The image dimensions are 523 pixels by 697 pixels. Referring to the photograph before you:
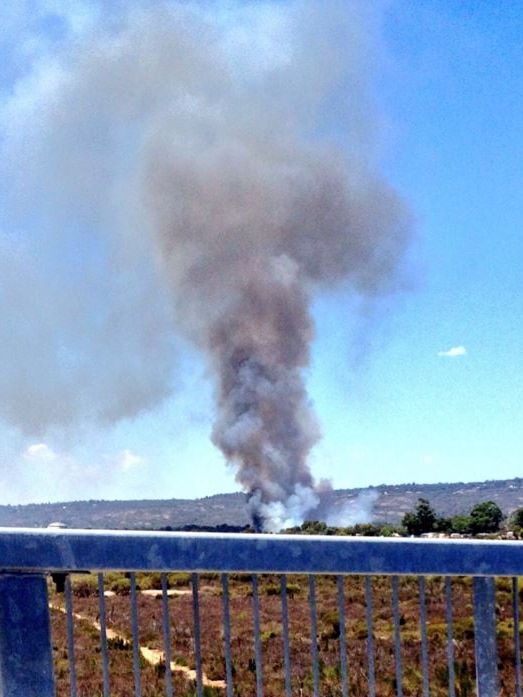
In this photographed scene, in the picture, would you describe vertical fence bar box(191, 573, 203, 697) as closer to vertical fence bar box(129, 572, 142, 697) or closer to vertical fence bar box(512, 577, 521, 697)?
vertical fence bar box(129, 572, 142, 697)

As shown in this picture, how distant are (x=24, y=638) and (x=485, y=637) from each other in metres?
1.45

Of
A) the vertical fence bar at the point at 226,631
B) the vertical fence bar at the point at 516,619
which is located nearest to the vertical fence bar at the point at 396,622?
the vertical fence bar at the point at 516,619

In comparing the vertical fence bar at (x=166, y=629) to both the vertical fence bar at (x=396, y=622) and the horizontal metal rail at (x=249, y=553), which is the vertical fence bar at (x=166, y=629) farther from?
the vertical fence bar at (x=396, y=622)

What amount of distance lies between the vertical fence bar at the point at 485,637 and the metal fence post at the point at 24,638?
135 centimetres

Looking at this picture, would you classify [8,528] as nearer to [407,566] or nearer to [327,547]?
[327,547]

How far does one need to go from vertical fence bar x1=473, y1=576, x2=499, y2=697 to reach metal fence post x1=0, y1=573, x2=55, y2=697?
4.44 ft

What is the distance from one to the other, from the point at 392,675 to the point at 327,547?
524 centimetres

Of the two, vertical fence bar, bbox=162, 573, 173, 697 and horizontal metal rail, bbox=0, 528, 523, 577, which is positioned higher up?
horizontal metal rail, bbox=0, 528, 523, 577

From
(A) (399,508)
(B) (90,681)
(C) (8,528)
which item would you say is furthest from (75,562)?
(A) (399,508)

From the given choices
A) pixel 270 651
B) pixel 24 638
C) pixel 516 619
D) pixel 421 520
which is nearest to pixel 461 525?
pixel 421 520

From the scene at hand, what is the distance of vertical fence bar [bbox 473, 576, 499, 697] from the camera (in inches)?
116

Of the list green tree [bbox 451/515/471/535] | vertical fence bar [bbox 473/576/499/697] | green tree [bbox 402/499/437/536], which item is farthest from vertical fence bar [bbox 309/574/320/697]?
green tree [bbox 402/499/437/536]

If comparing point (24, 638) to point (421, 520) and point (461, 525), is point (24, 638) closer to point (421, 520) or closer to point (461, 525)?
point (461, 525)

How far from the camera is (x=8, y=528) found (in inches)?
112
